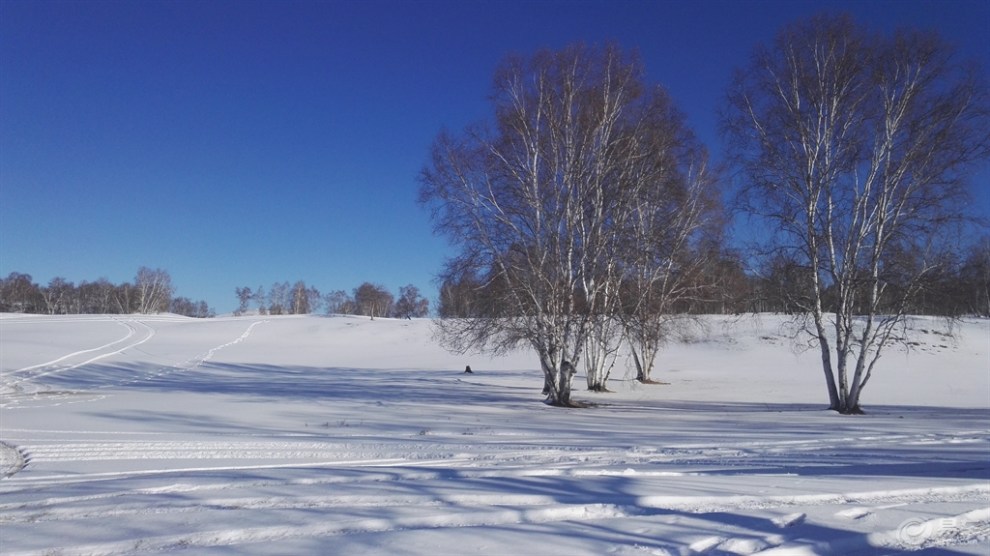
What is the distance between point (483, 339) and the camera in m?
21.5

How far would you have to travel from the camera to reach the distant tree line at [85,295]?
448 ft

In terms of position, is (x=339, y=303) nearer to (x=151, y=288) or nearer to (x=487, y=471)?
(x=151, y=288)

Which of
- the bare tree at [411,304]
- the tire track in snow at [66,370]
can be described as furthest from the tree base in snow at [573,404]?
the bare tree at [411,304]

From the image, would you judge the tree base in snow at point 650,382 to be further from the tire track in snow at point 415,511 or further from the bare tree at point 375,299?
the bare tree at point 375,299

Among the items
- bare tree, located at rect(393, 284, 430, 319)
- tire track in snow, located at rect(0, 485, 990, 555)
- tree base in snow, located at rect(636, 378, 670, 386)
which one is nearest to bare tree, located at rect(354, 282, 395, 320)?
bare tree, located at rect(393, 284, 430, 319)

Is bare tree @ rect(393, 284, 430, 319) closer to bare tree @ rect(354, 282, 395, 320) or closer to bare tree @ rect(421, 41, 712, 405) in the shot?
bare tree @ rect(354, 282, 395, 320)

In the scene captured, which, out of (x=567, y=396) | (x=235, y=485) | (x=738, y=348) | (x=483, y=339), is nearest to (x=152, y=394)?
(x=483, y=339)

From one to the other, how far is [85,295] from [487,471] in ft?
534

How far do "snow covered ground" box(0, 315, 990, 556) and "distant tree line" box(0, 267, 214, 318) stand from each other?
118106 millimetres

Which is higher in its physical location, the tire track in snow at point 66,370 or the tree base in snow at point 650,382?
the tree base in snow at point 650,382

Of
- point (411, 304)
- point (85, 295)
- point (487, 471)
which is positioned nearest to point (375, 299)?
point (411, 304)

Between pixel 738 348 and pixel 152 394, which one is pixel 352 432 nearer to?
pixel 152 394

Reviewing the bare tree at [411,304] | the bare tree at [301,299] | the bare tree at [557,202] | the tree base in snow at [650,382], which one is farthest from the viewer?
the bare tree at [301,299]

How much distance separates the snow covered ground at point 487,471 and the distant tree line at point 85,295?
11811cm
